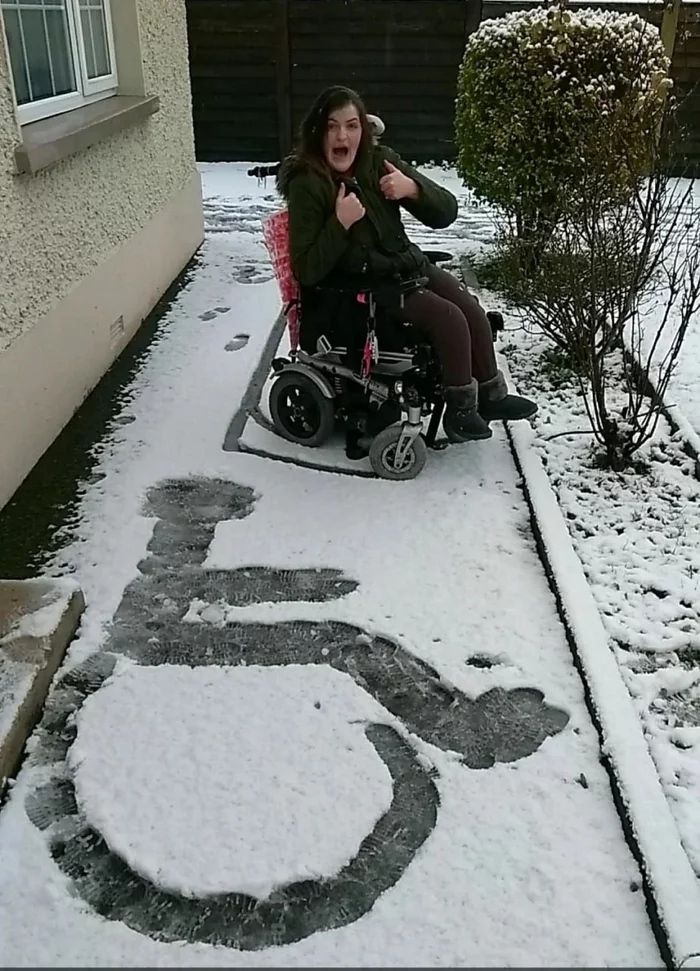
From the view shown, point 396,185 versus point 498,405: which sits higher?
point 396,185

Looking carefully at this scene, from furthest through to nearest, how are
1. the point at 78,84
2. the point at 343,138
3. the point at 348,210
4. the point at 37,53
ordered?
the point at 78,84
the point at 37,53
the point at 343,138
the point at 348,210

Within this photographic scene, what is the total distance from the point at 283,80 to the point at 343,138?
21.9 feet

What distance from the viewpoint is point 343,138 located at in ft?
10.5

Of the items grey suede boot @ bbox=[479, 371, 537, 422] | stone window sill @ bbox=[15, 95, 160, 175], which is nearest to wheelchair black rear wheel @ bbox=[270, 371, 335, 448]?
grey suede boot @ bbox=[479, 371, 537, 422]

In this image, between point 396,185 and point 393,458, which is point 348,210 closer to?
point 396,185

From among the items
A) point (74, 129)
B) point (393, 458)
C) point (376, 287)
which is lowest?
point (393, 458)

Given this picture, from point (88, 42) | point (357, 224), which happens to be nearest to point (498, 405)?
point (357, 224)

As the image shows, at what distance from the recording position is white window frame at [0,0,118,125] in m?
3.81

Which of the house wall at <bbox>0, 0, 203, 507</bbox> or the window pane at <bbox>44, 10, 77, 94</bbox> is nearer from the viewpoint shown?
the house wall at <bbox>0, 0, 203, 507</bbox>

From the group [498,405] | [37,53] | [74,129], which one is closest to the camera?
[498,405]

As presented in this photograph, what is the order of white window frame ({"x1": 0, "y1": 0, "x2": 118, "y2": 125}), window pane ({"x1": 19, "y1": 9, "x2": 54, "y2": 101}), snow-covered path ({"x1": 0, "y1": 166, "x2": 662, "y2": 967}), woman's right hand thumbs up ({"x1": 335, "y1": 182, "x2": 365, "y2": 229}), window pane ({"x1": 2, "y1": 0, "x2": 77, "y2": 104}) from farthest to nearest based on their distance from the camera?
white window frame ({"x1": 0, "y1": 0, "x2": 118, "y2": 125}) < window pane ({"x1": 19, "y1": 9, "x2": 54, "y2": 101}) < window pane ({"x1": 2, "y1": 0, "x2": 77, "y2": 104}) < woman's right hand thumbs up ({"x1": 335, "y1": 182, "x2": 365, "y2": 229}) < snow-covered path ({"x1": 0, "y1": 166, "x2": 662, "y2": 967})

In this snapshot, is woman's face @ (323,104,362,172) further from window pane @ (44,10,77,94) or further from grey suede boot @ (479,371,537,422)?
window pane @ (44,10,77,94)

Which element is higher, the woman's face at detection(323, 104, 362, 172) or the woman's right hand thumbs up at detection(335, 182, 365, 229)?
the woman's face at detection(323, 104, 362, 172)

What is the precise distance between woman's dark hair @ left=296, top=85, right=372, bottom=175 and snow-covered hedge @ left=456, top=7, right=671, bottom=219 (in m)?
1.68
